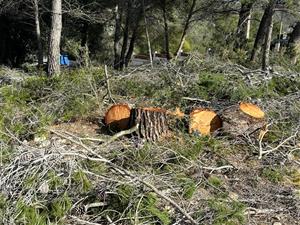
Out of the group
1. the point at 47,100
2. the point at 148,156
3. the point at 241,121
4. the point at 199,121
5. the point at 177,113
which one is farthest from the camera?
the point at 47,100

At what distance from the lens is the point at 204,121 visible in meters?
5.79

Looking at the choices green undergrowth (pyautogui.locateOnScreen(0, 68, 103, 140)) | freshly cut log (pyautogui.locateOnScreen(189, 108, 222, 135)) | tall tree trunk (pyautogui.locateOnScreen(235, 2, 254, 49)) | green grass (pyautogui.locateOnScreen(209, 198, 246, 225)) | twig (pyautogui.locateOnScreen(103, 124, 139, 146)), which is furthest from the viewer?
tall tree trunk (pyautogui.locateOnScreen(235, 2, 254, 49))

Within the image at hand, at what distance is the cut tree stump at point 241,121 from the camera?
562 centimetres

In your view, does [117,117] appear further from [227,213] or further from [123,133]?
[227,213]

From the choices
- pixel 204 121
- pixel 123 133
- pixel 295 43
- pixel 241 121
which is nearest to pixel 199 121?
pixel 204 121

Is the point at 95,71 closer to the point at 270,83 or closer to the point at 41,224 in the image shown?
the point at 270,83

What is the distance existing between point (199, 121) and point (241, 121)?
49cm

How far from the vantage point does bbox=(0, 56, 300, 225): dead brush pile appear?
3.77 m

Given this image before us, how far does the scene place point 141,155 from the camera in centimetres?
475

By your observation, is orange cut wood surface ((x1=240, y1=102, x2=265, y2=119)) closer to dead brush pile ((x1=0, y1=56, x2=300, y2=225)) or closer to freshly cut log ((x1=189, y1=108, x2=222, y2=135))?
dead brush pile ((x1=0, y1=56, x2=300, y2=225))

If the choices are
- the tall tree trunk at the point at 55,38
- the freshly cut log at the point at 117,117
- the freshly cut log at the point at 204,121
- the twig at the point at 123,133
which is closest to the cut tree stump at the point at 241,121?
the freshly cut log at the point at 204,121

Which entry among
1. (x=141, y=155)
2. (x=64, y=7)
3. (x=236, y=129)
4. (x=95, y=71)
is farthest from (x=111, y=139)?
(x=64, y=7)

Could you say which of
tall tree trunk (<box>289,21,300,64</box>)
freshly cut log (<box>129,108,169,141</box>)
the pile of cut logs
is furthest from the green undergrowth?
tall tree trunk (<box>289,21,300,64</box>)

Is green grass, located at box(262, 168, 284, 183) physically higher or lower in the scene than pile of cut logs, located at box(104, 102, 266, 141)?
lower
